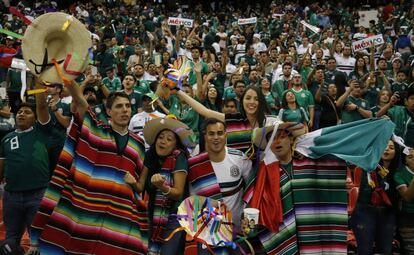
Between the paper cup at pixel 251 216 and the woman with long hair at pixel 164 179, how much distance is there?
52 centimetres

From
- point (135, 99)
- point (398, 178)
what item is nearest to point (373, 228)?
point (398, 178)

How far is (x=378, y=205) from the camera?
5.47 m

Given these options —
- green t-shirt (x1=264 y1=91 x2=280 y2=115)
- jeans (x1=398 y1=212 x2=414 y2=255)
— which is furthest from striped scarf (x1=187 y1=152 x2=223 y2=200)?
green t-shirt (x1=264 y1=91 x2=280 y2=115)

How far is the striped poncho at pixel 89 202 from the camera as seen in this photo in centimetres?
489

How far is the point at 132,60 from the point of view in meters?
14.0

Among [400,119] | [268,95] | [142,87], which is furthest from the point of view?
[268,95]

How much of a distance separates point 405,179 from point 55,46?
3.09m

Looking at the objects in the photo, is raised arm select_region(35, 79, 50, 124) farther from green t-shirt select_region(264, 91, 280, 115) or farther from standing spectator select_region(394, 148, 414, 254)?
green t-shirt select_region(264, 91, 280, 115)

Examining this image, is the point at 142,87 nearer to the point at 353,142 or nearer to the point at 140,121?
the point at 140,121

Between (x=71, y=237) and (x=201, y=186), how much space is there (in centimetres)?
111

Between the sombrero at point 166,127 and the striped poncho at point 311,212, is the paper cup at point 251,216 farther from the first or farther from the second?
the sombrero at point 166,127

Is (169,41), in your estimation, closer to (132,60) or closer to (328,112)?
(132,60)

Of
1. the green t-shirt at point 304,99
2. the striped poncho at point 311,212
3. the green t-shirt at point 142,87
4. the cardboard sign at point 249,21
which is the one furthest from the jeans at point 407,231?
the cardboard sign at point 249,21

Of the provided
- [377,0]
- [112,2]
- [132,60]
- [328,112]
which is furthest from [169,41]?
[377,0]
